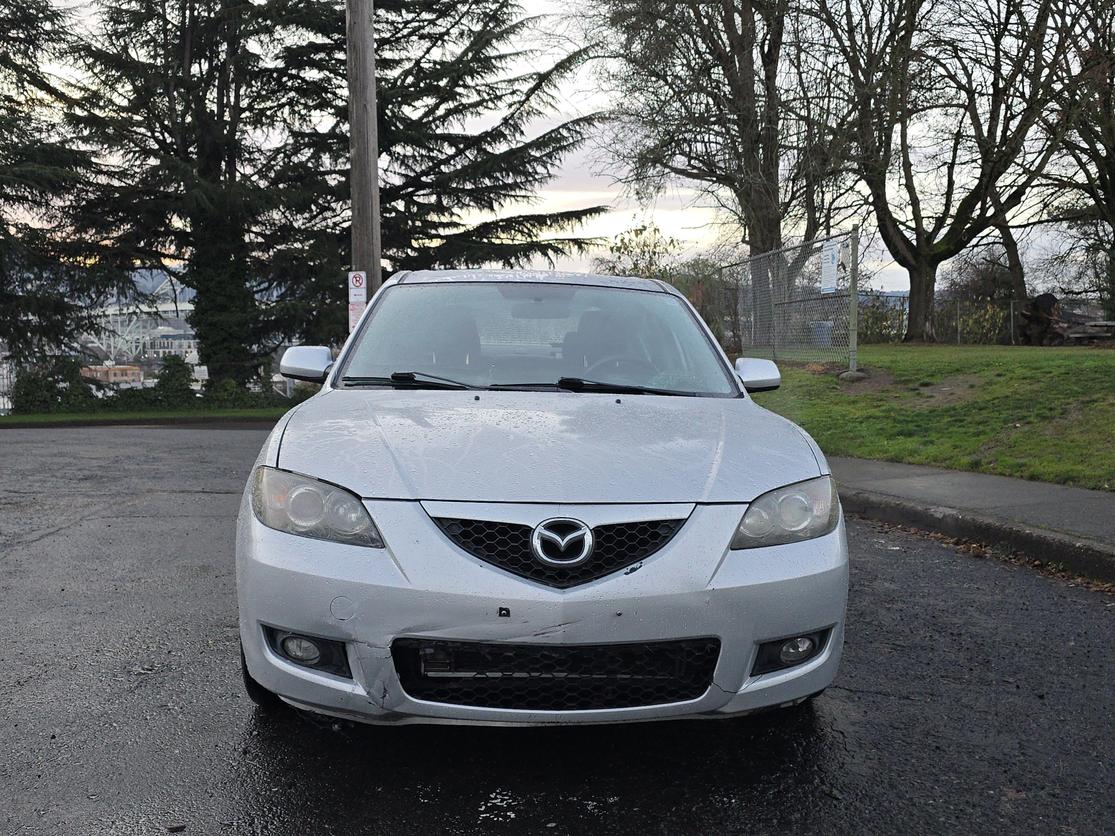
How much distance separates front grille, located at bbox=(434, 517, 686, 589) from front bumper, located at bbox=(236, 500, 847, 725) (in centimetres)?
3

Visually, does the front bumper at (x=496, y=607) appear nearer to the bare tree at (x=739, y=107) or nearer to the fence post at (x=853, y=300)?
the fence post at (x=853, y=300)

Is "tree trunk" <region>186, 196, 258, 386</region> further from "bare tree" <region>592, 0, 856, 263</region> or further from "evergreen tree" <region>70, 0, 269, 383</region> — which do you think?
"bare tree" <region>592, 0, 856, 263</region>

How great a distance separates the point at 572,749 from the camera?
120 inches

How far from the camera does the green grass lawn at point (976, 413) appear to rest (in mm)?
8648

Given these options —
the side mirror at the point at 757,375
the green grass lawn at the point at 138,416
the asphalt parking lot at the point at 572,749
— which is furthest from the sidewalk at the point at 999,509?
the green grass lawn at the point at 138,416

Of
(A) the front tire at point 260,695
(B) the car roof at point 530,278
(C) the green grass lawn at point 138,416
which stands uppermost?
(B) the car roof at point 530,278

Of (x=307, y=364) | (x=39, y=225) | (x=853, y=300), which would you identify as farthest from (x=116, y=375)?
(x=307, y=364)

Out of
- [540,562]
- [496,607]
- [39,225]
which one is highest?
[39,225]

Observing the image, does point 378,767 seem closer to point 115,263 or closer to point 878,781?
point 878,781

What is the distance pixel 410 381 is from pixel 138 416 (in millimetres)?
22510

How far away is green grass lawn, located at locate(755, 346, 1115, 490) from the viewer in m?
8.65

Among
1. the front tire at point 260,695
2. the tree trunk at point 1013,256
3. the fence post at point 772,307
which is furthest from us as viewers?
the tree trunk at point 1013,256

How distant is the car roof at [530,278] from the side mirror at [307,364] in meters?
0.61

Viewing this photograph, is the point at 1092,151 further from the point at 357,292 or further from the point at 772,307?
the point at 357,292
